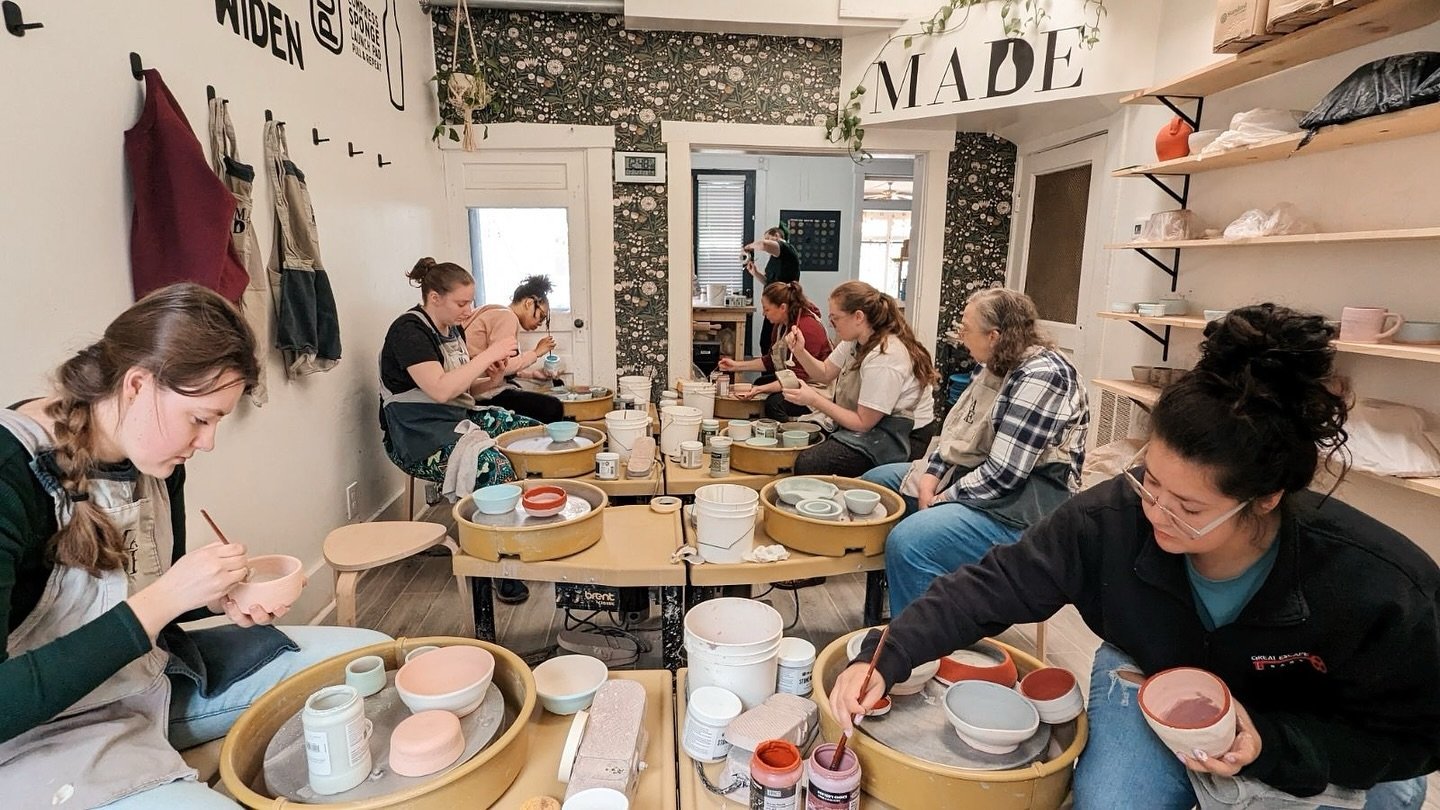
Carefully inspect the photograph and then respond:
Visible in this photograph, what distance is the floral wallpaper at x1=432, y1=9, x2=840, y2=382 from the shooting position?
13.9 ft

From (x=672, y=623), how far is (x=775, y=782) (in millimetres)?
889

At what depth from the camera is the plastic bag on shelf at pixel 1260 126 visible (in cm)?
249

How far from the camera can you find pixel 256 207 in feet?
7.68

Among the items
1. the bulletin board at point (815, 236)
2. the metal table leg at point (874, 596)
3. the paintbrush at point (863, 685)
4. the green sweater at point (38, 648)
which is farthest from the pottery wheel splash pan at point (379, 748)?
the bulletin board at point (815, 236)

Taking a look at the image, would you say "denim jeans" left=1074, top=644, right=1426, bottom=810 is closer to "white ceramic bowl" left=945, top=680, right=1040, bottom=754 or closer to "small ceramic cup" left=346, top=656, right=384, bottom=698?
"white ceramic bowl" left=945, top=680, right=1040, bottom=754

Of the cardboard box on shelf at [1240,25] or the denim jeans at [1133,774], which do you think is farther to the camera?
the cardboard box on shelf at [1240,25]

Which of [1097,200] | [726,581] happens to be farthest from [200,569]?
[1097,200]

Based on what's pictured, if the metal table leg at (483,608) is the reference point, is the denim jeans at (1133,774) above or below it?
above

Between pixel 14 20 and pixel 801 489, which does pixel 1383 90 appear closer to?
pixel 801 489

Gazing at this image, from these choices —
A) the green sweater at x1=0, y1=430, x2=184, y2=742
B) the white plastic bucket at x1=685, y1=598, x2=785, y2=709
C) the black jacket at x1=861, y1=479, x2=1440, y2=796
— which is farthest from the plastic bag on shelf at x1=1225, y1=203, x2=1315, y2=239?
the green sweater at x1=0, y1=430, x2=184, y2=742

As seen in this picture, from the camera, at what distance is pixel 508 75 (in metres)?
4.30

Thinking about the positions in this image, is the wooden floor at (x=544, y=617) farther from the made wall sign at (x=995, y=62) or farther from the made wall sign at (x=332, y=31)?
the made wall sign at (x=995, y=62)

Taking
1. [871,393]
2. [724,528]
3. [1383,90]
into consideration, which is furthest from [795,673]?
[1383,90]

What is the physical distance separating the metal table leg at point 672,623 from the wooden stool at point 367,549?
2.04 ft
